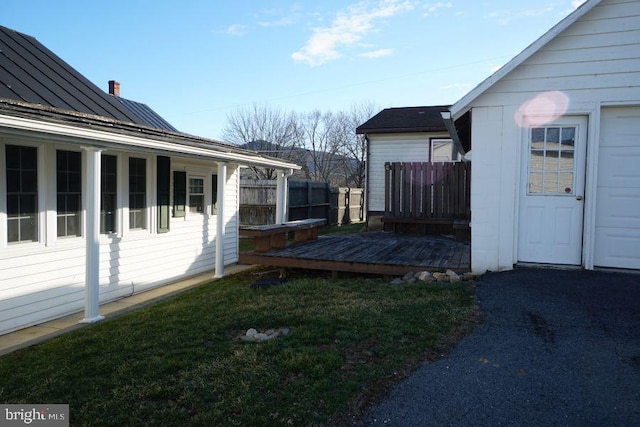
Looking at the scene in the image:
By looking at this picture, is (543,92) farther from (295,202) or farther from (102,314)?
(295,202)

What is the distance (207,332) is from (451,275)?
3.55 meters

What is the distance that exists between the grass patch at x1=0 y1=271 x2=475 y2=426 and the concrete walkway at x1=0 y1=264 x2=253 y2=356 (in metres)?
0.35

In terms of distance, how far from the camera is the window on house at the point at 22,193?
557cm

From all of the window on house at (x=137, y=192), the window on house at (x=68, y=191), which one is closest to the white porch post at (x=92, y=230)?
the window on house at (x=68, y=191)

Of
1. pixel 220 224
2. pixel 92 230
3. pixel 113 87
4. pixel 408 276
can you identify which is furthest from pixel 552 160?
pixel 113 87

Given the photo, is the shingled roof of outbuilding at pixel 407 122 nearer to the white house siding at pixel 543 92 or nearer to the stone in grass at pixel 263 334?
the white house siding at pixel 543 92

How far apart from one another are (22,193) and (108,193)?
4.78 ft

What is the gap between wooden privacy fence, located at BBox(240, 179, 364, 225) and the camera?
15625mm

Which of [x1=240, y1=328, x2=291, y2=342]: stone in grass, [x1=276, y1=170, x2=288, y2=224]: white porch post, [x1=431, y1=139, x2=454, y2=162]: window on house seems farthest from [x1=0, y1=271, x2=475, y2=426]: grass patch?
[x1=431, y1=139, x2=454, y2=162]: window on house

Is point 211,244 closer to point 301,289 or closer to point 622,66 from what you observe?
point 301,289

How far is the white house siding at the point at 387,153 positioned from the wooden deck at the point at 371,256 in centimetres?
541

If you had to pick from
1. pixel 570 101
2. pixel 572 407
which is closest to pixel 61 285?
pixel 572 407

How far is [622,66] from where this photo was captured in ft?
19.4

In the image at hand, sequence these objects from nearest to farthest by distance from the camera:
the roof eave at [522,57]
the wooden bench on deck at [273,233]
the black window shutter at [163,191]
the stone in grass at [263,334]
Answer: the stone in grass at [263,334] → the roof eave at [522,57] → the black window shutter at [163,191] → the wooden bench on deck at [273,233]
